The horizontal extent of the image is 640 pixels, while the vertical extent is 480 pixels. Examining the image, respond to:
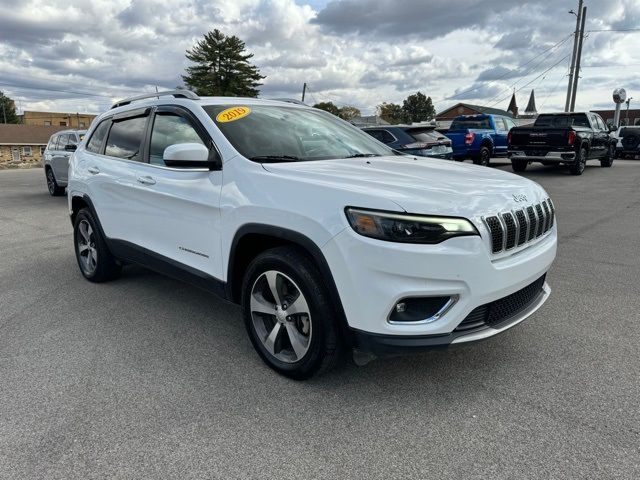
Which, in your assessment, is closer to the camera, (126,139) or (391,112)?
(126,139)

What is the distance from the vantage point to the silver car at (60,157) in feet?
41.0

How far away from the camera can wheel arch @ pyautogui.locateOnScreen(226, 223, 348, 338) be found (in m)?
2.70

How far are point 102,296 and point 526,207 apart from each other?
3905mm

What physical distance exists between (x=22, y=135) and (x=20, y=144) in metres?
1.67

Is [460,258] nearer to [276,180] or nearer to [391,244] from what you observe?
[391,244]

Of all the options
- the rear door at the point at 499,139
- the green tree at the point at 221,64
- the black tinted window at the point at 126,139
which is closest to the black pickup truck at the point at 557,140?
the rear door at the point at 499,139

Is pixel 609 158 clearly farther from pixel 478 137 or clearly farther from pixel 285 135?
pixel 285 135

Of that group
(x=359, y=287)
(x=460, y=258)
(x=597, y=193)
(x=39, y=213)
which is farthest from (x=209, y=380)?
(x=597, y=193)

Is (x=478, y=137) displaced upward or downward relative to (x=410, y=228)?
upward

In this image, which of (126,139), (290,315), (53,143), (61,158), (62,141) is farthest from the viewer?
(53,143)

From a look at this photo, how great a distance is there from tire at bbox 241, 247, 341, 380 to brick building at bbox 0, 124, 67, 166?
6353cm

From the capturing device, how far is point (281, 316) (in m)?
3.08

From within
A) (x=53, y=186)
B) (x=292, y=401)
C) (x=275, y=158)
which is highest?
(x=275, y=158)

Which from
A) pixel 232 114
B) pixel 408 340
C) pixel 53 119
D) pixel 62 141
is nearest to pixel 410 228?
pixel 408 340
